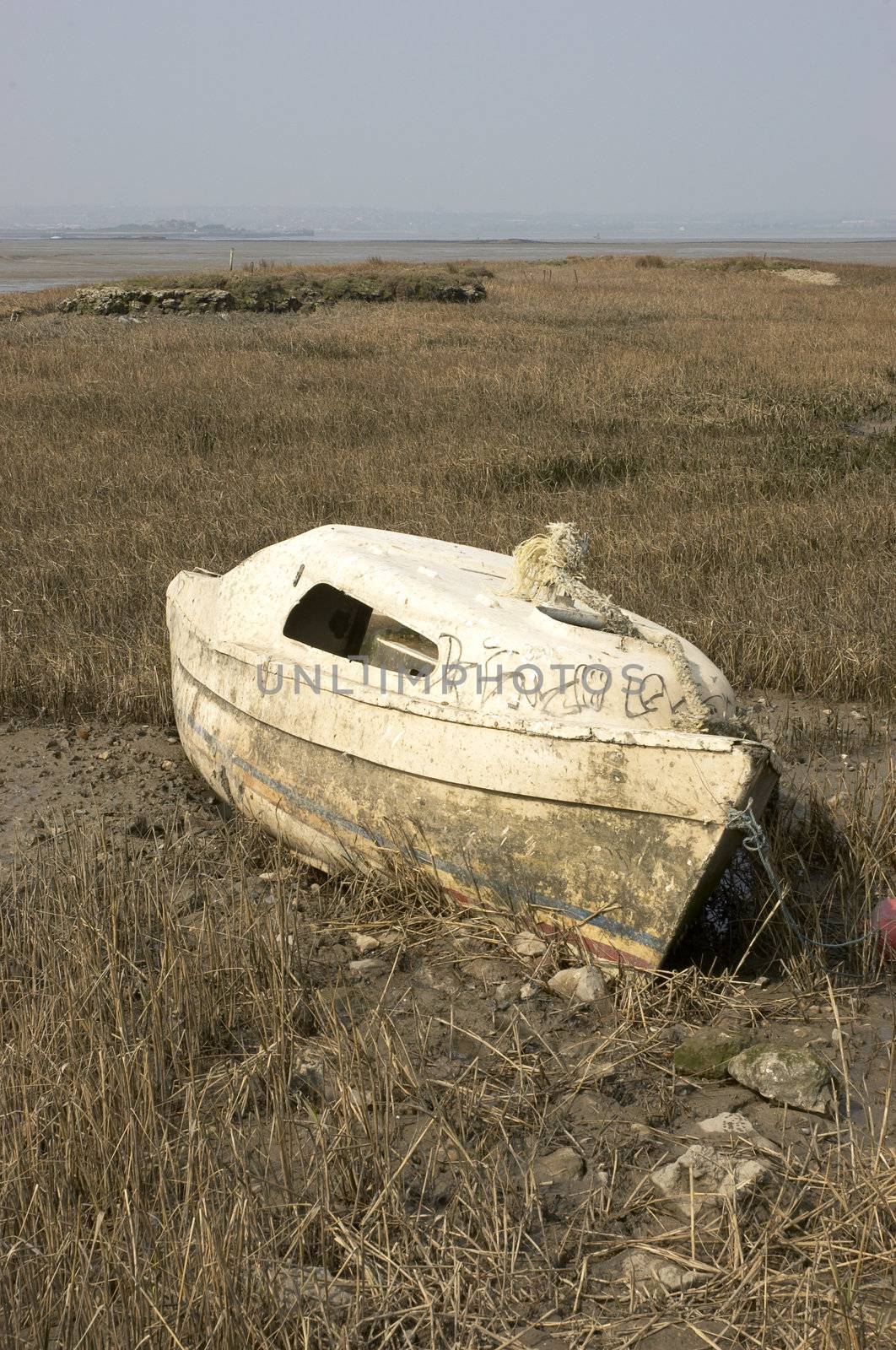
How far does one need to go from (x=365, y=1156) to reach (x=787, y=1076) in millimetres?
1245

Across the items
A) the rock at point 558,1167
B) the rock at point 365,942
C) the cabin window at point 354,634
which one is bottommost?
the rock at point 558,1167

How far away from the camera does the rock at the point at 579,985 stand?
13.2 feet

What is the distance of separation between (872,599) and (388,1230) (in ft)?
18.7

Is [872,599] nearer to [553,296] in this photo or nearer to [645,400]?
[645,400]

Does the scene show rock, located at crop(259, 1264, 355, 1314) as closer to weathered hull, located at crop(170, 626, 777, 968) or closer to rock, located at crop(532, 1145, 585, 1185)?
rock, located at crop(532, 1145, 585, 1185)

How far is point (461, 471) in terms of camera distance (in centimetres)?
1133

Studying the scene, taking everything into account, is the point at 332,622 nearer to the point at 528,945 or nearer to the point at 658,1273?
the point at 528,945

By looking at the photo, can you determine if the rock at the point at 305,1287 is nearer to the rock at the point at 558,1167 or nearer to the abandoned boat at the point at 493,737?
the rock at the point at 558,1167

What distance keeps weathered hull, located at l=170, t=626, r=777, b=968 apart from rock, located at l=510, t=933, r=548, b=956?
0.27 feet

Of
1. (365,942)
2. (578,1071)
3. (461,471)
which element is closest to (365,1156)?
(578,1071)

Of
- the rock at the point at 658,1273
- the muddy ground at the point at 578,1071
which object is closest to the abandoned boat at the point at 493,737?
the muddy ground at the point at 578,1071

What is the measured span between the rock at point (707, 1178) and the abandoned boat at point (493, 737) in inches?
35.7

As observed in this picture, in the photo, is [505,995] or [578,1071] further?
[505,995]

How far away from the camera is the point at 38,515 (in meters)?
10.1
